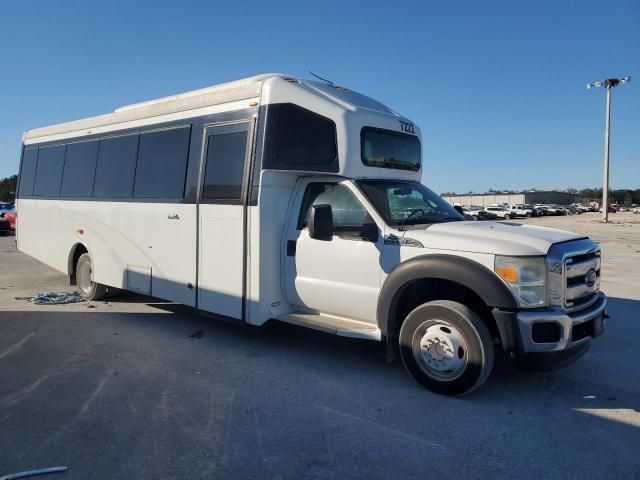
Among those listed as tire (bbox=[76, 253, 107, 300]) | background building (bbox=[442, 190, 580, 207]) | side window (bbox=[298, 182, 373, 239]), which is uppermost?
background building (bbox=[442, 190, 580, 207])

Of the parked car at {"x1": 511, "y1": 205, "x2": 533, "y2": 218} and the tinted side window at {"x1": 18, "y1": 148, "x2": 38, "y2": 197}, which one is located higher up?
the parked car at {"x1": 511, "y1": 205, "x2": 533, "y2": 218}

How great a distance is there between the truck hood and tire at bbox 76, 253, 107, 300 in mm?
5959

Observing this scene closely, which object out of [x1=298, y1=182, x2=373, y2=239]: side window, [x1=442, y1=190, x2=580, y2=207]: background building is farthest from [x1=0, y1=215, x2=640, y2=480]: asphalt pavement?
[x1=442, y1=190, x2=580, y2=207]: background building

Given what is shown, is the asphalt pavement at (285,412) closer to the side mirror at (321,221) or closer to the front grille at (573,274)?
the front grille at (573,274)

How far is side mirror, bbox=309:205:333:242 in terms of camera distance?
5156 mm

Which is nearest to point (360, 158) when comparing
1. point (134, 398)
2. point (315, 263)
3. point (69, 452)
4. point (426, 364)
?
point (315, 263)

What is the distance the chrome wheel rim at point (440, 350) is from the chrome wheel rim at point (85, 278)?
246 inches

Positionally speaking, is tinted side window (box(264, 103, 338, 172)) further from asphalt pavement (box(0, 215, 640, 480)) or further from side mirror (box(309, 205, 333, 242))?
asphalt pavement (box(0, 215, 640, 480))

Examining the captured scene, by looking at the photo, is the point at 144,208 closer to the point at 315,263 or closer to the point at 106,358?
the point at 106,358

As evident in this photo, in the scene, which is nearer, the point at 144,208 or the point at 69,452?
the point at 69,452

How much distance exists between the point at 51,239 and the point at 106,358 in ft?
15.9

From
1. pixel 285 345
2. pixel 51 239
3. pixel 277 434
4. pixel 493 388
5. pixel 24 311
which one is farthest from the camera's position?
pixel 51 239

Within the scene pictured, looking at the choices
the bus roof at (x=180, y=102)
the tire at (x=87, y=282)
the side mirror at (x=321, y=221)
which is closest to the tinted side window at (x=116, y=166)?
the bus roof at (x=180, y=102)

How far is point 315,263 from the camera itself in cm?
564
